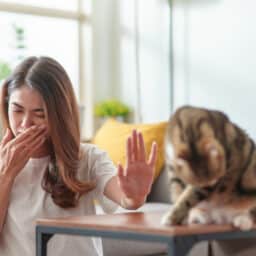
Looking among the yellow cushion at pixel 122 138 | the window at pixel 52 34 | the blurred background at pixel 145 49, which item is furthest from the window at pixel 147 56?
the yellow cushion at pixel 122 138

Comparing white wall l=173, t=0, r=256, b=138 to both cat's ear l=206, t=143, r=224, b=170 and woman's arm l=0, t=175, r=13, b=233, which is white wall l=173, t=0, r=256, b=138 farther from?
cat's ear l=206, t=143, r=224, b=170

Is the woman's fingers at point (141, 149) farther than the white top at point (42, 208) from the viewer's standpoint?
No

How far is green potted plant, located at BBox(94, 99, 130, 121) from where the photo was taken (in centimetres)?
414

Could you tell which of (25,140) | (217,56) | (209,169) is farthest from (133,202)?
(217,56)

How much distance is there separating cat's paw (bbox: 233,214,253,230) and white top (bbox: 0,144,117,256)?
649 mm

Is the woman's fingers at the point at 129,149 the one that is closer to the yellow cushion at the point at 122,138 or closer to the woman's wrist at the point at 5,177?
the woman's wrist at the point at 5,177

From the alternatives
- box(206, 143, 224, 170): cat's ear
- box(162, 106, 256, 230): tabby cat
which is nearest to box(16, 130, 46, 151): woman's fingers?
box(162, 106, 256, 230): tabby cat

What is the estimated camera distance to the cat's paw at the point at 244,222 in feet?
3.69

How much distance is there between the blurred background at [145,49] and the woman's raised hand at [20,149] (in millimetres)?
2064

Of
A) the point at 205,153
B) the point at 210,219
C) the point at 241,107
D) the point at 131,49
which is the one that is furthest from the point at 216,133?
the point at 131,49

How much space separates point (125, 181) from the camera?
1.52 metres

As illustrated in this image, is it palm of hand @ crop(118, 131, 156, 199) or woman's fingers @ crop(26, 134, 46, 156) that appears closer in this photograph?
palm of hand @ crop(118, 131, 156, 199)

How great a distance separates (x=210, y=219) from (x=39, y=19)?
10.5ft

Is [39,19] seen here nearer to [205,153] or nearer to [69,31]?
[69,31]
